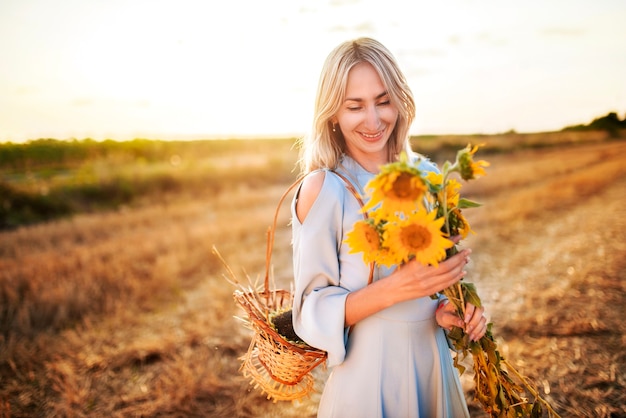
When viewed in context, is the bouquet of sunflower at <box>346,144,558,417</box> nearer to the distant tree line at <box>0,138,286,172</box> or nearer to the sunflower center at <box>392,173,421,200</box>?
the sunflower center at <box>392,173,421,200</box>

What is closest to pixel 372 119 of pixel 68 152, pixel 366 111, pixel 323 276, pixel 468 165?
pixel 366 111

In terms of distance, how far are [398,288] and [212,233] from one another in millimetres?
6776

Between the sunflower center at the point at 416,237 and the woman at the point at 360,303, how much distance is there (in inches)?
9.0

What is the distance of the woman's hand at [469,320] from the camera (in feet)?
4.76

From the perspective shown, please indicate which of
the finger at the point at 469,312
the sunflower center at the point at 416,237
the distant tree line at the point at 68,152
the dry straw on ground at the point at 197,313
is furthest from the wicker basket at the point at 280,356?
the distant tree line at the point at 68,152

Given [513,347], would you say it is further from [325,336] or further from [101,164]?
[101,164]

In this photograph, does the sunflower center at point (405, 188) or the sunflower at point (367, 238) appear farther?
the sunflower at point (367, 238)

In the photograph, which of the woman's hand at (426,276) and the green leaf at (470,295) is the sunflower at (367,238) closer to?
the woman's hand at (426,276)

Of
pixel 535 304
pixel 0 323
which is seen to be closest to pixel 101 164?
pixel 0 323

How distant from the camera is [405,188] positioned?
1142 mm

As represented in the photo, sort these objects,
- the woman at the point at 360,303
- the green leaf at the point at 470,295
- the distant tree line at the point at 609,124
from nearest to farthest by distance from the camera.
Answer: the green leaf at the point at 470,295 < the woman at the point at 360,303 < the distant tree line at the point at 609,124

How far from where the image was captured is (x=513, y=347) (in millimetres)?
3508

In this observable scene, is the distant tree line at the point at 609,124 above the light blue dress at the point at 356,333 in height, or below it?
above

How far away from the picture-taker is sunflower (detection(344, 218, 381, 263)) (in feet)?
4.06
